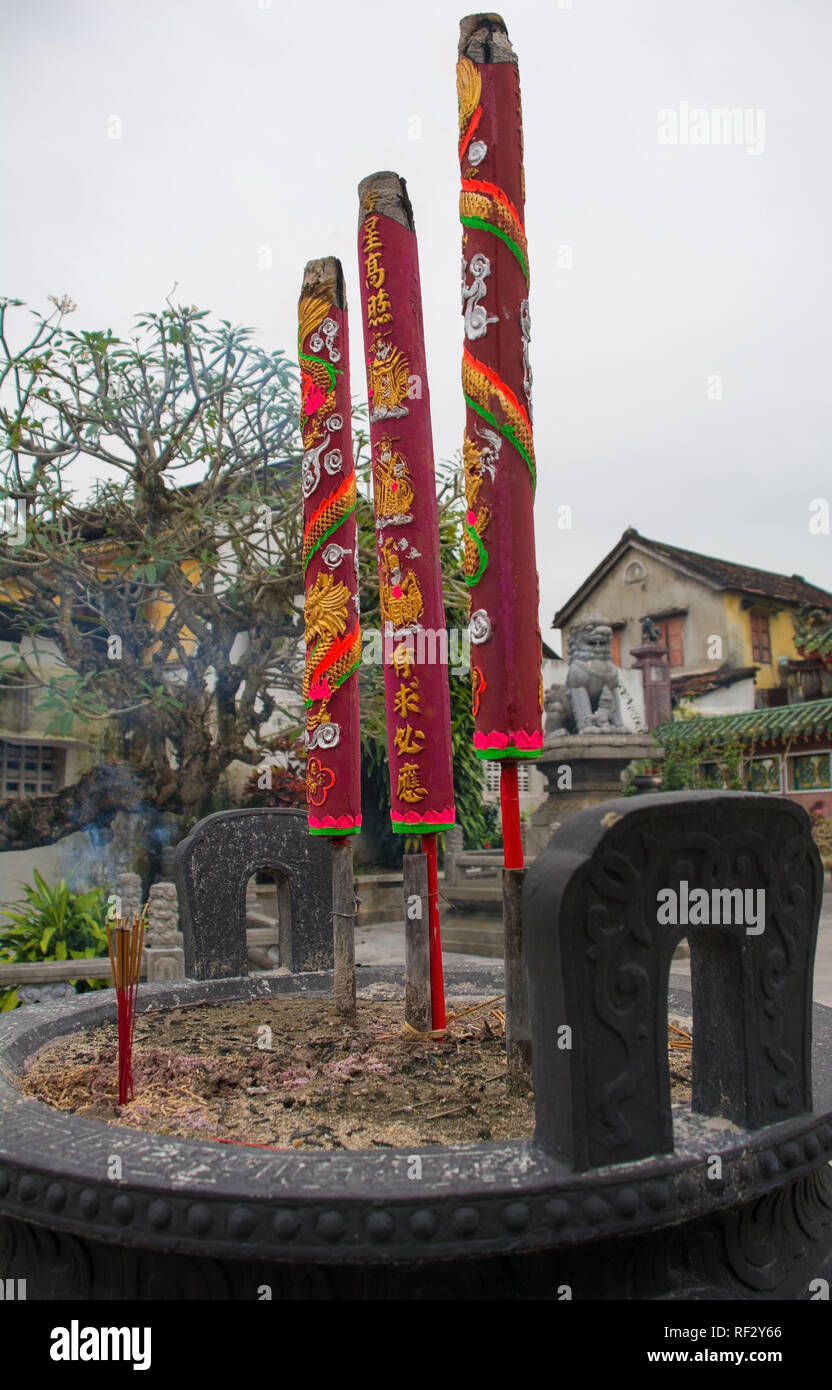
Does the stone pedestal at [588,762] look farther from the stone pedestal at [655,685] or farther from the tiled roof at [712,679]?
the tiled roof at [712,679]

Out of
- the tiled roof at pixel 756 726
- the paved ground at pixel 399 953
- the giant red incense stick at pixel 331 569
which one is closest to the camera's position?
the giant red incense stick at pixel 331 569

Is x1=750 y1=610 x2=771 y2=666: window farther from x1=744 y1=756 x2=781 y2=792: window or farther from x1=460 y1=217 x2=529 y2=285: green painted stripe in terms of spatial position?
x1=460 y1=217 x2=529 y2=285: green painted stripe

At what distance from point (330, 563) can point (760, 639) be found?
22251 mm

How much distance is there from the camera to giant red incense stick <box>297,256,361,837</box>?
156 inches

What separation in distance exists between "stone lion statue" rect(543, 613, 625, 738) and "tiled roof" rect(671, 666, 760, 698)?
11679 millimetres

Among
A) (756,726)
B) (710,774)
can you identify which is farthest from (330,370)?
(710,774)

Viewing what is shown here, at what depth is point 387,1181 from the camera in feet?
6.58

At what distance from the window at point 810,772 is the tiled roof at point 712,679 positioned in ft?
13.5

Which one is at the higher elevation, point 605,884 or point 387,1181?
point 605,884

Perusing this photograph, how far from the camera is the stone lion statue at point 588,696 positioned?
11.9 m

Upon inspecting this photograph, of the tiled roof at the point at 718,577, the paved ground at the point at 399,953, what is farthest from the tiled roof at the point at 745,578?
the paved ground at the point at 399,953
